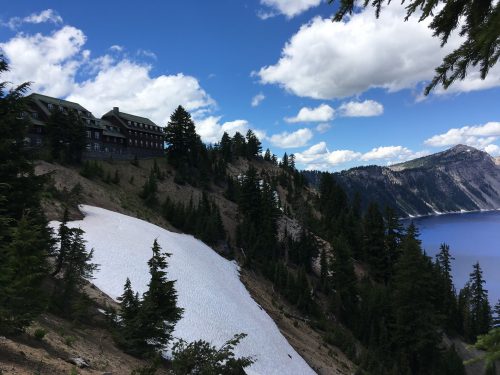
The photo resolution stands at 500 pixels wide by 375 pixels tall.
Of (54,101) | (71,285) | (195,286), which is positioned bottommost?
(195,286)

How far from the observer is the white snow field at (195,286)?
25.6 meters

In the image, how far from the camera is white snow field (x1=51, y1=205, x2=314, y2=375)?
2556 cm

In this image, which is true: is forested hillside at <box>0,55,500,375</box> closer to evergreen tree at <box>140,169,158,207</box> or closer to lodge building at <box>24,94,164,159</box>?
evergreen tree at <box>140,169,158,207</box>

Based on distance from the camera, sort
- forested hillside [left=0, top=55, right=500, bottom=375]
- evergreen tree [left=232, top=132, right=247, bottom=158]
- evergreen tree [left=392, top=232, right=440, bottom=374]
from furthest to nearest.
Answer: evergreen tree [left=232, top=132, right=247, bottom=158]
evergreen tree [left=392, top=232, right=440, bottom=374]
forested hillside [left=0, top=55, right=500, bottom=375]

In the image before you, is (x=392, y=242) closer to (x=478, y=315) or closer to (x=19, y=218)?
(x=478, y=315)

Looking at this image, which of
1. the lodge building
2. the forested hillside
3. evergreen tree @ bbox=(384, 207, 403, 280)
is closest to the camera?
the forested hillside

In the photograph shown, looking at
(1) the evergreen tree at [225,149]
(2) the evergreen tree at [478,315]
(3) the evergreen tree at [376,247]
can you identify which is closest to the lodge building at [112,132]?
(1) the evergreen tree at [225,149]

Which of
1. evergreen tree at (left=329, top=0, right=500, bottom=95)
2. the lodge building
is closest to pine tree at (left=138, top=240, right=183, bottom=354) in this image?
evergreen tree at (left=329, top=0, right=500, bottom=95)

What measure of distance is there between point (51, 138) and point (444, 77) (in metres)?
61.7

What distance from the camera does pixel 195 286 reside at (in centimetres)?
3145

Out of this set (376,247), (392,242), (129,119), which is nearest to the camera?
(392,242)

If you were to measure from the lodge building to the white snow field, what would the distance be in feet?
116

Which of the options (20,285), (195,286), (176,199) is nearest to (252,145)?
(176,199)

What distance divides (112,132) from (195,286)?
63.6 metres
